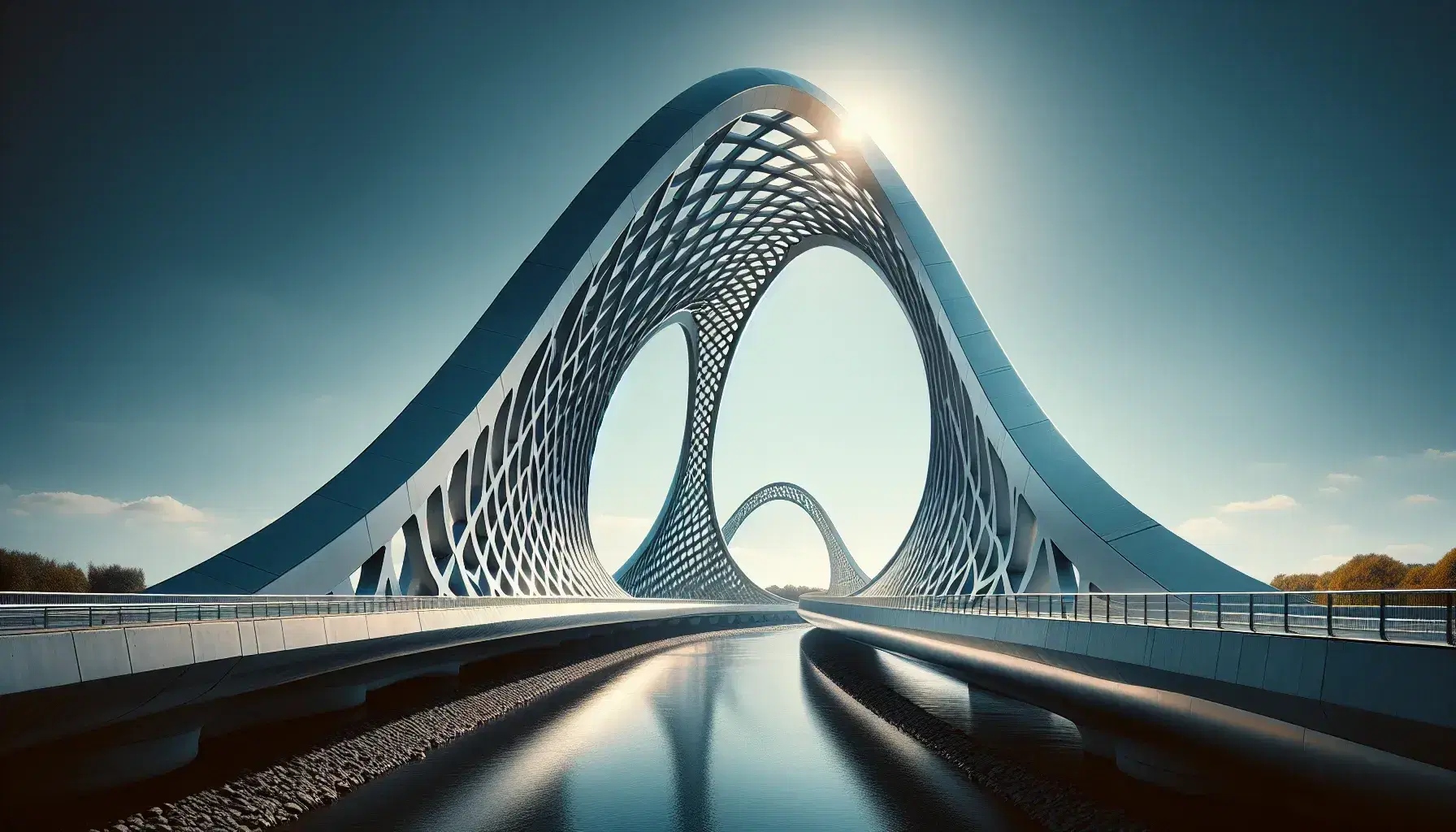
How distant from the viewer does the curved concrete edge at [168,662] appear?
916 cm

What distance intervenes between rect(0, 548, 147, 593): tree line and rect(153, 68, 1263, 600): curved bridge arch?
55.7ft

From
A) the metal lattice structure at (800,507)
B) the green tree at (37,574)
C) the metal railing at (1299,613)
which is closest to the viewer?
the metal railing at (1299,613)

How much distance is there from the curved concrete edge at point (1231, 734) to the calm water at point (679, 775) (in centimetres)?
231

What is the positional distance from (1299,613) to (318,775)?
45.7 ft

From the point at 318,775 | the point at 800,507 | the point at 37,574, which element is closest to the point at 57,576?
the point at 37,574

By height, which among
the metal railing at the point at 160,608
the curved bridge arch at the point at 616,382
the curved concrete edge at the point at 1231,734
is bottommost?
the curved concrete edge at the point at 1231,734

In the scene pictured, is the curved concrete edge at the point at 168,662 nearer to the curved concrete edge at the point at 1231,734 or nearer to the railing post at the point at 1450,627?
the curved concrete edge at the point at 1231,734

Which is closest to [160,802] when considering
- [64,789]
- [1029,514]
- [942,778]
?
[64,789]

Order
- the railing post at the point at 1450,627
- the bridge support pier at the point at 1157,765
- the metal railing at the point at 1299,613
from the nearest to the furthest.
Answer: the railing post at the point at 1450,627 < the metal railing at the point at 1299,613 < the bridge support pier at the point at 1157,765

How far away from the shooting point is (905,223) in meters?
37.7

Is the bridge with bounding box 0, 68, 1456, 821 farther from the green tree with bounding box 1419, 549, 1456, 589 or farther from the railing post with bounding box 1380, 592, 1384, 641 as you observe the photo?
the green tree with bounding box 1419, 549, 1456, 589

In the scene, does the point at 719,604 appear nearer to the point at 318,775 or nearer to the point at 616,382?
the point at 616,382

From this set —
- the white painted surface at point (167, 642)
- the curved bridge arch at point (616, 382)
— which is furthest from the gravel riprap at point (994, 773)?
the white painted surface at point (167, 642)

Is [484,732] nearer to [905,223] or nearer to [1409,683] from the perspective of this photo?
[1409,683]
